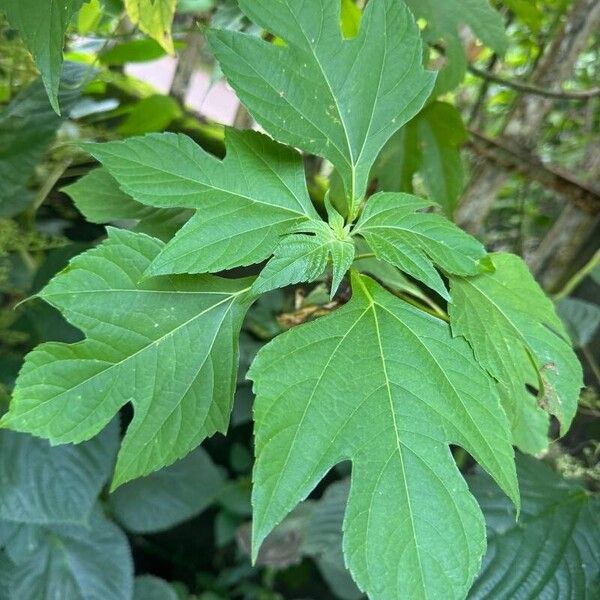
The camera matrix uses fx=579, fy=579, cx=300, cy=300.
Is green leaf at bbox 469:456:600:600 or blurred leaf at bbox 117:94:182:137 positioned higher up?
blurred leaf at bbox 117:94:182:137

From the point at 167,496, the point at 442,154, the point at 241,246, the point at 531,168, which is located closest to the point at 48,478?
the point at 167,496

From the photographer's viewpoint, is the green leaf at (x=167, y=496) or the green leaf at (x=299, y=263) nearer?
the green leaf at (x=299, y=263)

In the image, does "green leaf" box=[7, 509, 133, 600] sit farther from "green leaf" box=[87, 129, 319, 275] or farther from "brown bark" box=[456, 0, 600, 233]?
"brown bark" box=[456, 0, 600, 233]

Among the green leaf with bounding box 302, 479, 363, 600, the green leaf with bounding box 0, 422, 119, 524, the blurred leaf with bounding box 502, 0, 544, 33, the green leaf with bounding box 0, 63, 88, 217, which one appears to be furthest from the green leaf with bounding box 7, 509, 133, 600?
the blurred leaf with bounding box 502, 0, 544, 33

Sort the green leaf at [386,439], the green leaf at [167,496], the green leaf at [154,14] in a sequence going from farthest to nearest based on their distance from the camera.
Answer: the green leaf at [167,496]
the green leaf at [154,14]
the green leaf at [386,439]

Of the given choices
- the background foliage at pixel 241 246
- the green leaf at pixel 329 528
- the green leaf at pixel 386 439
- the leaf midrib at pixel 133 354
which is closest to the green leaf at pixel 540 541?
the background foliage at pixel 241 246

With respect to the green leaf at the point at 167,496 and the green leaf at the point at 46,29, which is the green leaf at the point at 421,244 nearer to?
the green leaf at the point at 46,29

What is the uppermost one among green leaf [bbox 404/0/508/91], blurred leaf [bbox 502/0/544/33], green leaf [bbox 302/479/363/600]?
blurred leaf [bbox 502/0/544/33]

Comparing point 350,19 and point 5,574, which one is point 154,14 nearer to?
point 350,19
